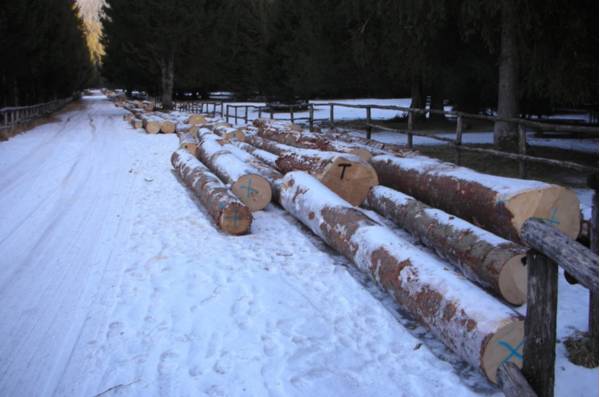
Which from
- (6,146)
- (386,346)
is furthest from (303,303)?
(6,146)

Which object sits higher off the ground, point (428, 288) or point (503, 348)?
point (428, 288)

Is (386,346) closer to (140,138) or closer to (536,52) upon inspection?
(536,52)

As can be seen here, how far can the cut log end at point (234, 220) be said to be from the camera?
6.66 metres

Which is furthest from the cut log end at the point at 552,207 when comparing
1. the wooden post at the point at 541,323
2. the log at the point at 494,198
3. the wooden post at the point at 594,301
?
the wooden post at the point at 541,323

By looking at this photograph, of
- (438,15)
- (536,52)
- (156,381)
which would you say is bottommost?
(156,381)

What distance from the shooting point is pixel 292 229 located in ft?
23.1

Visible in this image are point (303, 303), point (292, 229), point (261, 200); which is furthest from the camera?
point (261, 200)

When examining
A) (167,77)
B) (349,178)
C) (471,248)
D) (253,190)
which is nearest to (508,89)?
(349,178)

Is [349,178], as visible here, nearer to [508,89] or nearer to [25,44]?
[508,89]

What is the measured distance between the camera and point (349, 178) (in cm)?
756

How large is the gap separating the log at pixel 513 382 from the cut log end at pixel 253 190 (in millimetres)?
5293

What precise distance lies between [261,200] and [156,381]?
4.61 meters

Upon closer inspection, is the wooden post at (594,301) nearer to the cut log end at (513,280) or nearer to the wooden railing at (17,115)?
the cut log end at (513,280)

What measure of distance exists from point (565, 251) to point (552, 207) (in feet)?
10.4
